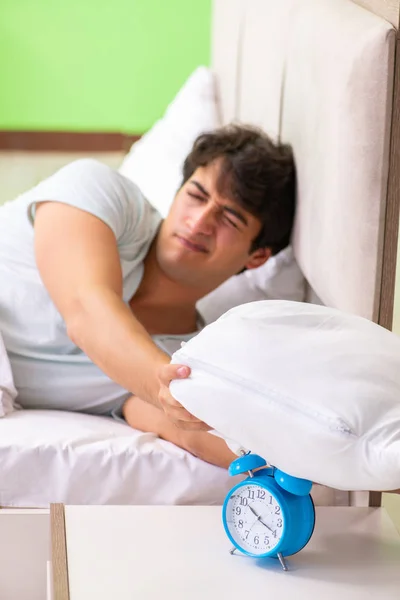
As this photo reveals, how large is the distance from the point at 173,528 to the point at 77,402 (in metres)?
0.61

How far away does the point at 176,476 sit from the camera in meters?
1.36

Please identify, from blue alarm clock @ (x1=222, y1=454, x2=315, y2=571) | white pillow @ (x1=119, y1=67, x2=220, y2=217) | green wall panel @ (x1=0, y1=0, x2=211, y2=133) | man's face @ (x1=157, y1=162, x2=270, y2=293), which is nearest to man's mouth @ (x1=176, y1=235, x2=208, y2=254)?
man's face @ (x1=157, y1=162, x2=270, y2=293)

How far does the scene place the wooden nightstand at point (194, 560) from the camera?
908 mm

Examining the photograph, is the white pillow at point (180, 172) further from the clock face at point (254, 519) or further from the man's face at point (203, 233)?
the clock face at point (254, 519)

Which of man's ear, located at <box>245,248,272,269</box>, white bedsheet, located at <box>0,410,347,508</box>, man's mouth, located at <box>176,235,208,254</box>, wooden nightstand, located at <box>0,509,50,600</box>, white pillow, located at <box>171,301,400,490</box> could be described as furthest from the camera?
man's ear, located at <box>245,248,272,269</box>

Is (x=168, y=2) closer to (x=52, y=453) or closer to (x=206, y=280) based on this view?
(x=206, y=280)

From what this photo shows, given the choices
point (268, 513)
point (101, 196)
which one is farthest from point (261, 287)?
point (268, 513)

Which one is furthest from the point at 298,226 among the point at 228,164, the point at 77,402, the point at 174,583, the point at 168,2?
the point at 168,2

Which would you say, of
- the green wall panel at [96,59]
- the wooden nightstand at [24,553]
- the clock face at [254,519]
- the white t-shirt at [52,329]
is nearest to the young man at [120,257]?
the white t-shirt at [52,329]

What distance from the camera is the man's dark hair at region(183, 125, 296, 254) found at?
1711 millimetres

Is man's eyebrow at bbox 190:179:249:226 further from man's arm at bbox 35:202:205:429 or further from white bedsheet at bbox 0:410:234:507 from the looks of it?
white bedsheet at bbox 0:410:234:507

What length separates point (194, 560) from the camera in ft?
3.17

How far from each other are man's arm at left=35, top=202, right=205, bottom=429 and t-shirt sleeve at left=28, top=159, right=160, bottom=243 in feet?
0.06

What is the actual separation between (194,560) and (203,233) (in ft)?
2.72
